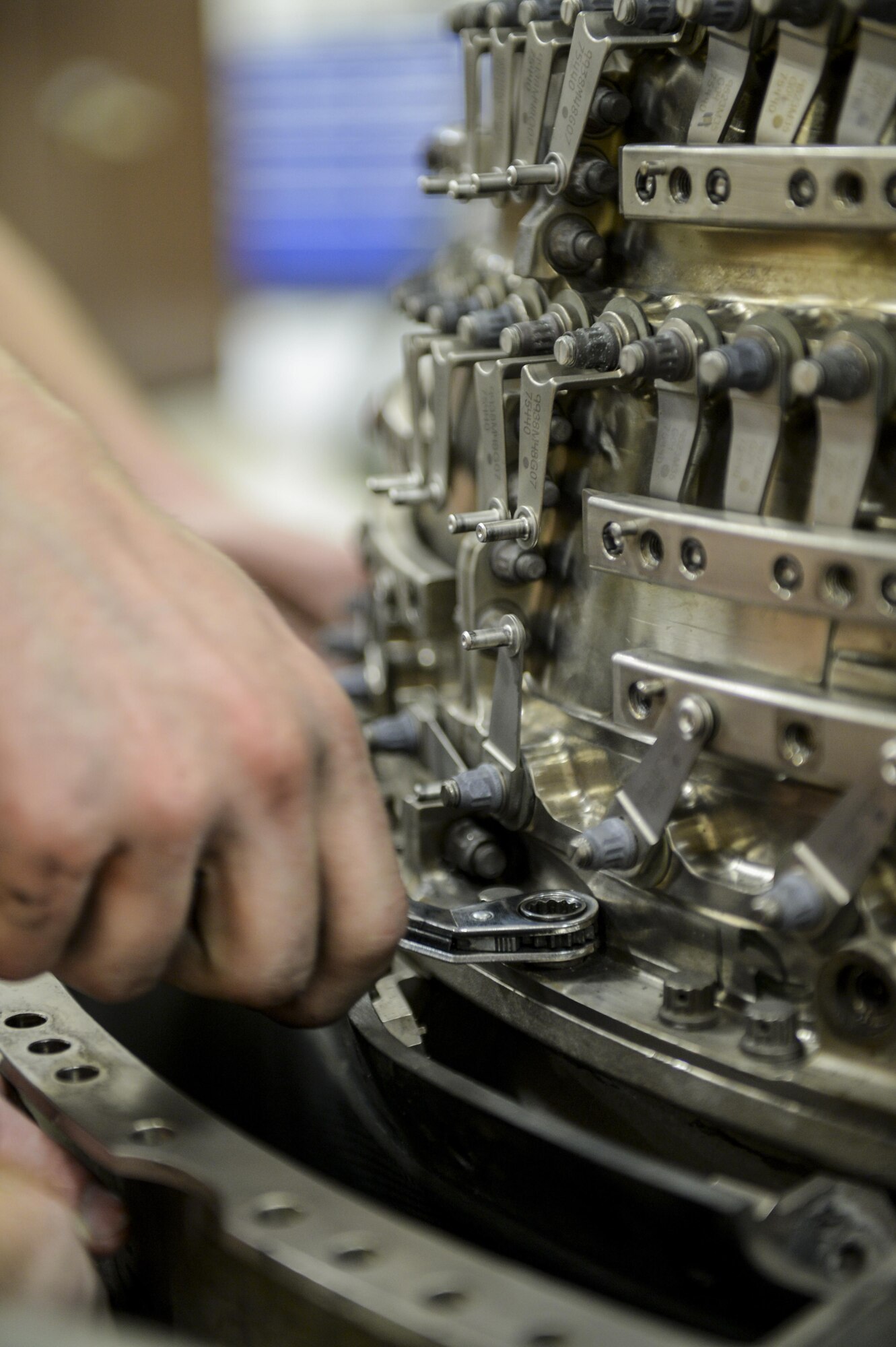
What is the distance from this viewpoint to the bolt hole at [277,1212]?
1.56 feet

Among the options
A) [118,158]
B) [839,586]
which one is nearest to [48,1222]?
[839,586]

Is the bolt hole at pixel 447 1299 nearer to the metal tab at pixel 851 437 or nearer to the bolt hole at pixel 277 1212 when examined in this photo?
the bolt hole at pixel 277 1212

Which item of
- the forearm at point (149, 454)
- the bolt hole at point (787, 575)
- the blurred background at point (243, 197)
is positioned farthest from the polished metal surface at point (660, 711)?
the blurred background at point (243, 197)

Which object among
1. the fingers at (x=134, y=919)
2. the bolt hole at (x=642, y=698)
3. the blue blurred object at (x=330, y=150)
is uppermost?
the bolt hole at (x=642, y=698)

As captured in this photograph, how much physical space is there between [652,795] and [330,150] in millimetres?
4891

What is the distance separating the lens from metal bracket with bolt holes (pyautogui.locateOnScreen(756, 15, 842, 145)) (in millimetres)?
510

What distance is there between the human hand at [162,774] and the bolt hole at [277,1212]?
0.08 metres

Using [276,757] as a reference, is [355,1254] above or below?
below

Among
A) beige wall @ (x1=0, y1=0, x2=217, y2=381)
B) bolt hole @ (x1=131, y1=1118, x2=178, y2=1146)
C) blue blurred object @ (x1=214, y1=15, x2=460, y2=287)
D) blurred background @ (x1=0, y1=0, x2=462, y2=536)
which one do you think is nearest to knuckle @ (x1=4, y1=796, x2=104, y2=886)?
bolt hole @ (x1=131, y1=1118, x2=178, y2=1146)

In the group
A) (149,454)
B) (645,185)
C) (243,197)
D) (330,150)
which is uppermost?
(645,185)

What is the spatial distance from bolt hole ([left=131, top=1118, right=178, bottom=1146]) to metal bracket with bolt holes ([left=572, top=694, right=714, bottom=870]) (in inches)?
7.3

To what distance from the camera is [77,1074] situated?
57 cm

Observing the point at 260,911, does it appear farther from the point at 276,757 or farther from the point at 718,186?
the point at 718,186

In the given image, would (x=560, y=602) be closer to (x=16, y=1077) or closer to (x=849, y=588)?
(x=849, y=588)
